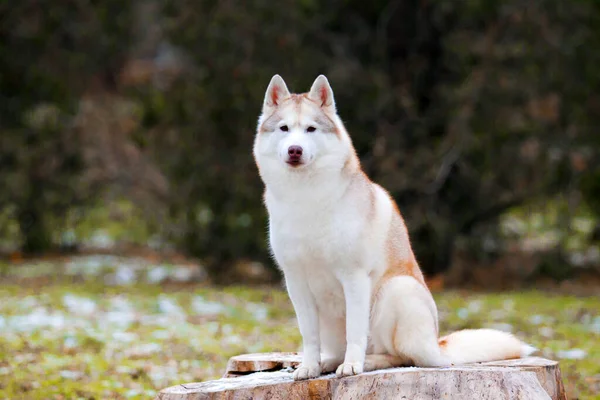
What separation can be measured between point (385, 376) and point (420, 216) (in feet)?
28.0

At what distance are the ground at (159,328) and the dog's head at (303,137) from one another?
2680mm

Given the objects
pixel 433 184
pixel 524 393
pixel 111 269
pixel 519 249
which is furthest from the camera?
pixel 111 269

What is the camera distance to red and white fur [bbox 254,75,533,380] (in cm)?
473

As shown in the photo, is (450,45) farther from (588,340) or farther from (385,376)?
(385,376)

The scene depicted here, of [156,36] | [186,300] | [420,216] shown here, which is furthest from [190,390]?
[156,36]

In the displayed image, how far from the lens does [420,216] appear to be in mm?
13008

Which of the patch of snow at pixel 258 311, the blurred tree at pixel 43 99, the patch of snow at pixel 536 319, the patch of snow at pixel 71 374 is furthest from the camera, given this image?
the blurred tree at pixel 43 99

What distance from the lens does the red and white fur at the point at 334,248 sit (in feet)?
15.5

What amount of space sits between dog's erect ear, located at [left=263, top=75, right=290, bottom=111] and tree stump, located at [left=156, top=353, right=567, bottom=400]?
4.90 feet

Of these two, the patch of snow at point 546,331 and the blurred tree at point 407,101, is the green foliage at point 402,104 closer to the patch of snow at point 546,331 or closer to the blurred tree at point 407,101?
the blurred tree at point 407,101

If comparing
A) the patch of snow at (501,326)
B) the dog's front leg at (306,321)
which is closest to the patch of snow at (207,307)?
the patch of snow at (501,326)

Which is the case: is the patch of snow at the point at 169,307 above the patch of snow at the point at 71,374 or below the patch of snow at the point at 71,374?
above

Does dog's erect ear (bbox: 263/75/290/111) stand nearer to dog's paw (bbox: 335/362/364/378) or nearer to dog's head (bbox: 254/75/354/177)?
dog's head (bbox: 254/75/354/177)

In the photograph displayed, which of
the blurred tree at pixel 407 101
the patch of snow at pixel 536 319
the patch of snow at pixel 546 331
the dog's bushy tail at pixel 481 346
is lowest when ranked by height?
the dog's bushy tail at pixel 481 346
